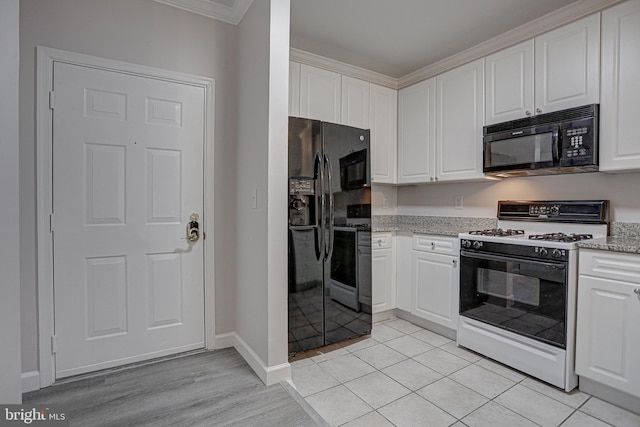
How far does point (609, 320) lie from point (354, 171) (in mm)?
1870

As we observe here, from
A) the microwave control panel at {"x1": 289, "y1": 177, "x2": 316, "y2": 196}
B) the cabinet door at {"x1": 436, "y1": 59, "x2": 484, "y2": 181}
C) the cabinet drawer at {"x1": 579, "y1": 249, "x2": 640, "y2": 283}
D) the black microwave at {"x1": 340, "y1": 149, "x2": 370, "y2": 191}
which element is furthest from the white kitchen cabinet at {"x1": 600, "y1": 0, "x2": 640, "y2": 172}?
the microwave control panel at {"x1": 289, "y1": 177, "x2": 316, "y2": 196}

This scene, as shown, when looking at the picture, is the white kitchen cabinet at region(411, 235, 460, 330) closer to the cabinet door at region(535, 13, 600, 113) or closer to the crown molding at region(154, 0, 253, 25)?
the cabinet door at region(535, 13, 600, 113)

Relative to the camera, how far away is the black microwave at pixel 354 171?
257 centimetres

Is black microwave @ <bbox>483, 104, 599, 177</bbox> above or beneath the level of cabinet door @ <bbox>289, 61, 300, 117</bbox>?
beneath

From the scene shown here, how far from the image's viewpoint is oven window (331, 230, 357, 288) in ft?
8.27

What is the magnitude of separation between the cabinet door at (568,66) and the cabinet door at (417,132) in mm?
943

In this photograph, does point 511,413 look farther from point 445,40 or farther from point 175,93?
point 175,93

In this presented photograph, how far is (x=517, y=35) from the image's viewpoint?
252 cm

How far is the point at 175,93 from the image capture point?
7.69 feet

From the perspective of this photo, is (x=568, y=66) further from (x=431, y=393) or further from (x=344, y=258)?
(x=431, y=393)

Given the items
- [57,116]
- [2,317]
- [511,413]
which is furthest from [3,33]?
[511,413]

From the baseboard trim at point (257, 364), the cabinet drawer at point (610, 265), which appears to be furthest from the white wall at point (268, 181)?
the cabinet drawer at point (610, 265)

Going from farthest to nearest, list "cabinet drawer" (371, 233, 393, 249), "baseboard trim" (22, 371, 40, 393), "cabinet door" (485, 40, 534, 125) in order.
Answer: "cabinet drawer" (371, 233, 393, 249), "cabinet door" (485, 40, 534, 125), "baseboard trim" (22, 371, 40, 393)

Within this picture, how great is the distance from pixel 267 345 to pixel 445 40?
2818 mm
